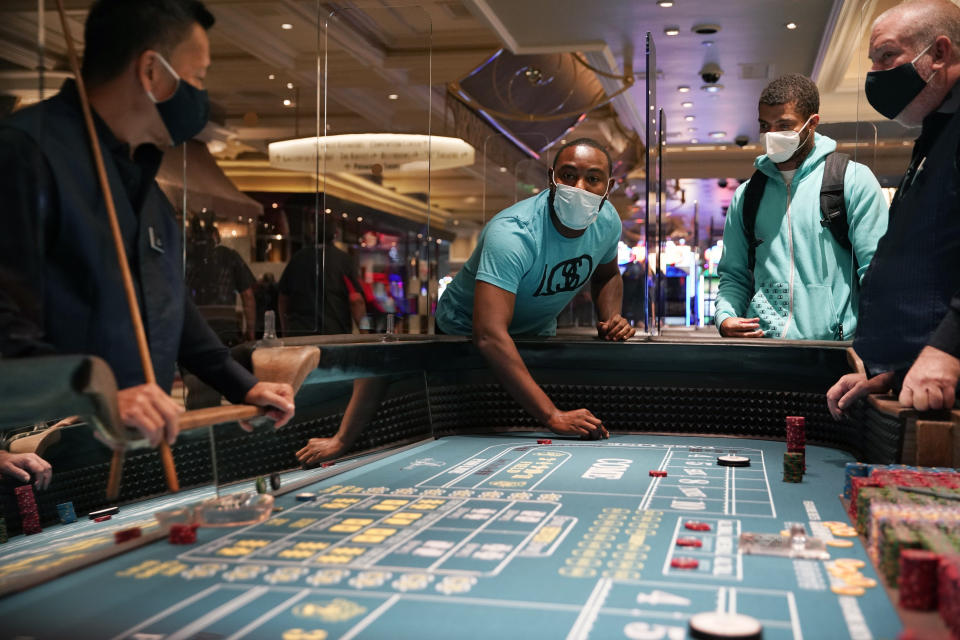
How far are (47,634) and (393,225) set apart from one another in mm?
5198

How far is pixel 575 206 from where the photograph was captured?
3.53 meters

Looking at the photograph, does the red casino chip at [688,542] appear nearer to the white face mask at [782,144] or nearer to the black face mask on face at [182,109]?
the black face mask on face at [182,109]

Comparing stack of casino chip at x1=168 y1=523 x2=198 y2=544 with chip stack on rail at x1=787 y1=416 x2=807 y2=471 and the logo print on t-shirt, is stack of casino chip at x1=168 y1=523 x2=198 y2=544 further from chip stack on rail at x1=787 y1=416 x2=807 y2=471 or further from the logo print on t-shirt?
the logo print on t-shirt

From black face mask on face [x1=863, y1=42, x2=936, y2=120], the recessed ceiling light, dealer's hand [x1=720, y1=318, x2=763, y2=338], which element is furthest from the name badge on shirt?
the recessed ceiling light

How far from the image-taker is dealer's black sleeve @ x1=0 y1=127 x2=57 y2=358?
1.36 meters

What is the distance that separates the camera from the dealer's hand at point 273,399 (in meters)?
2.00

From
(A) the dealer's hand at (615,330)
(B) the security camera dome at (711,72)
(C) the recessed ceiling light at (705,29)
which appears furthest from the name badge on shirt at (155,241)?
(B) the security camera dome at (711,72)

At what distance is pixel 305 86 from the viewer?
5.04 m

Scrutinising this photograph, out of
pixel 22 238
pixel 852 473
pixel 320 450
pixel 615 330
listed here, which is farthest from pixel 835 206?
pixel 22 238

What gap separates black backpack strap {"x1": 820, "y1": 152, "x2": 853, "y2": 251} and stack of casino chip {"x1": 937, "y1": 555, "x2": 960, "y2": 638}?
2397 mm

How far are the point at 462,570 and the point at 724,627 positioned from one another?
450mm

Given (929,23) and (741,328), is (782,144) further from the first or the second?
(929,23)

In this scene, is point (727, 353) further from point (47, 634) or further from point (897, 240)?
point (47, 634)

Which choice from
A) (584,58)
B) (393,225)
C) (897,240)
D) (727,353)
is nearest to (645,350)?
(727,353)
